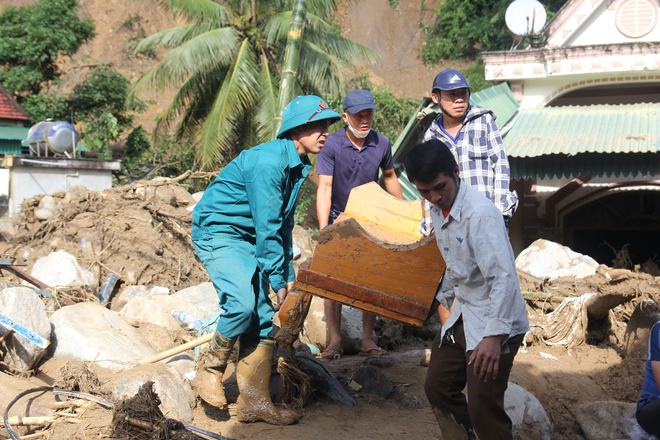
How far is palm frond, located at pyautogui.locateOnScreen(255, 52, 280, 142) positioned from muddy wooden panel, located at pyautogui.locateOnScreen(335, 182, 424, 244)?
10.4 m

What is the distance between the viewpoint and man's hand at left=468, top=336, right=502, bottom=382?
2.96 meters

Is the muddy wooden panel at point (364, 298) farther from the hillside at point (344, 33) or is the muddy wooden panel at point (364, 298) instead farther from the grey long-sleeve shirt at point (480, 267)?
the hillside at point (344, 33)

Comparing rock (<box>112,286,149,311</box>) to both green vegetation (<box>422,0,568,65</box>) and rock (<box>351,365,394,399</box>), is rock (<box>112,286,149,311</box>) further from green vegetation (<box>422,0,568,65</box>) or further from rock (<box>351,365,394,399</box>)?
green vegetation (<box>422,0,568,65</box>)

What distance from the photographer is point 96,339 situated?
5.09m

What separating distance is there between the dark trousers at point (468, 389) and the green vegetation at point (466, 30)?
24.9 m

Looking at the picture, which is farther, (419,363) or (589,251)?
(589,251)

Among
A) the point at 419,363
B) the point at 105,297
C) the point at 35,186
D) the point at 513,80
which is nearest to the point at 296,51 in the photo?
the point at 513,80

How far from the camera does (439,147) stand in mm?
3113

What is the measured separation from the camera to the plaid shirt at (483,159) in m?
4.45

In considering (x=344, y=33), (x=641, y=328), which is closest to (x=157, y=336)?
(x=641, y=328)

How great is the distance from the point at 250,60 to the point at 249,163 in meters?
12.8

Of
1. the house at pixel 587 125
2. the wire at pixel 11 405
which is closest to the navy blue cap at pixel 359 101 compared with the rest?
the wire at pixel 11 405

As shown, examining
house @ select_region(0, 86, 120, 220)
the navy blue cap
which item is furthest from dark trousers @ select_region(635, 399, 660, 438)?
house @ select_region(0, 86, 120, 220)

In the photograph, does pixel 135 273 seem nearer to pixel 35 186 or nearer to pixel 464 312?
pixel 35 186
